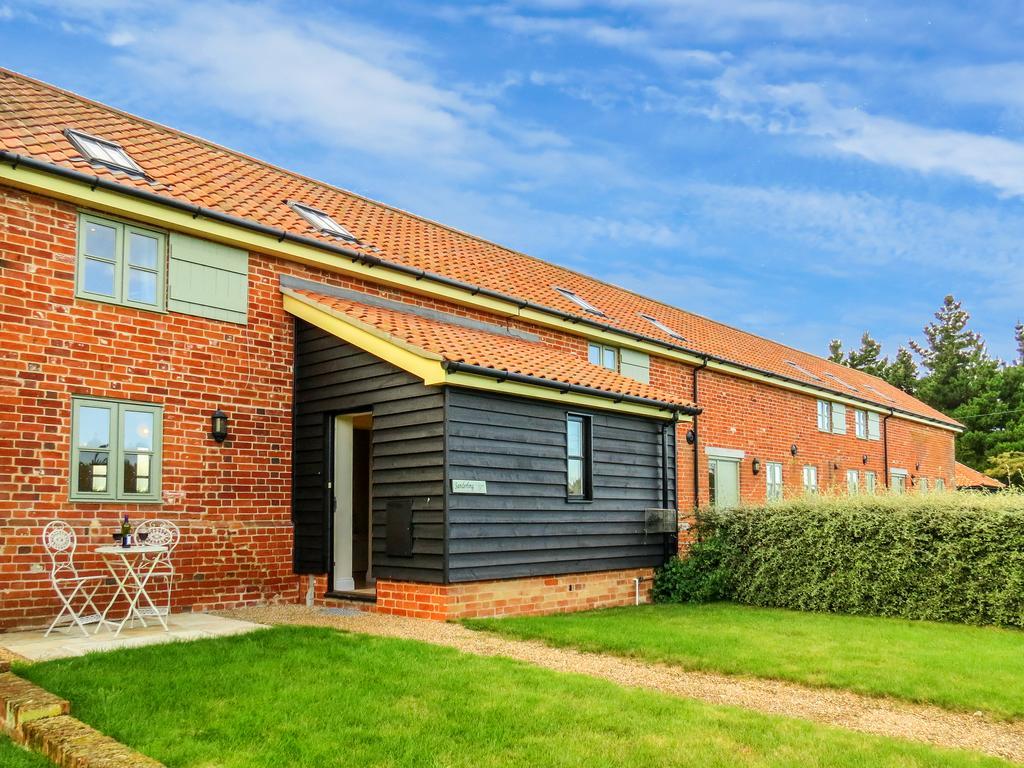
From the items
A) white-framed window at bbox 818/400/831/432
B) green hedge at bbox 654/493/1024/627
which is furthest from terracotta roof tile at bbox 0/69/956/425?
green hedge at bbox 654/493/1024/627

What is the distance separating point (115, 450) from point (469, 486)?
12.8 ft

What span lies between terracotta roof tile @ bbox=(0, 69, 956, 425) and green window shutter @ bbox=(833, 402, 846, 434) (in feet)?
8.37

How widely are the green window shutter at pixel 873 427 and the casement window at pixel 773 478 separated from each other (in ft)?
22.0

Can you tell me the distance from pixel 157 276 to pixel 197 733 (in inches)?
251

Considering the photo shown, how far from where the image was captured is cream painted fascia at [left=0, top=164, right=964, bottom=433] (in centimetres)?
905

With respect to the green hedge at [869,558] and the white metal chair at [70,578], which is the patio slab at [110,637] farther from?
the green hedge at [869,558]

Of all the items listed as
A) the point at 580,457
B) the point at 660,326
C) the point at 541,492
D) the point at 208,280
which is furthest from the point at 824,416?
the point at 208,280

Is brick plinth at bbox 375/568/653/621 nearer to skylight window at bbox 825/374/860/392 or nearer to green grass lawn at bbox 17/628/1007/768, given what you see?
green grass lawn at bbox 17/628/1007/768

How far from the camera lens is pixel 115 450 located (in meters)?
9.52

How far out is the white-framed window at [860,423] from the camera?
25.6m

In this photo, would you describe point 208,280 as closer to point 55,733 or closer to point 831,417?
point 55,733

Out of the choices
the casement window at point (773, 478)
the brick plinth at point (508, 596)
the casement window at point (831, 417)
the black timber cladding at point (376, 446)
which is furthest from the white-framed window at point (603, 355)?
the casement window at point (831, 417)

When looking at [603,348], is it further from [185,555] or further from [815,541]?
[185,555]

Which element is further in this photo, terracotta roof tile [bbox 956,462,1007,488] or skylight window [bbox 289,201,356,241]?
terracotta roof tile [bbox 956,462,1007,488]
